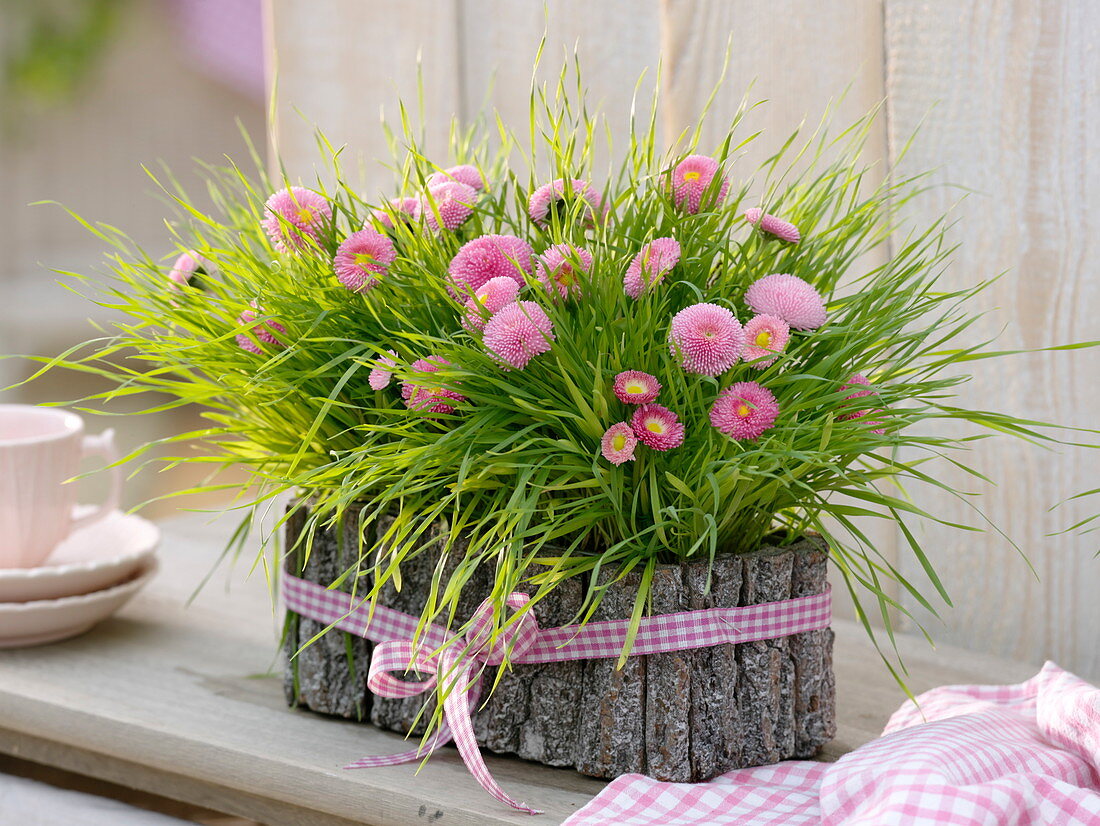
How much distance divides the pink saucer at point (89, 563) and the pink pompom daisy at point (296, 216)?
0.28 metres

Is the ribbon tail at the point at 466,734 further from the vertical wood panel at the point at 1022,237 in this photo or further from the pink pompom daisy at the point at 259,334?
the vertical wood panel at the point at 1022,237

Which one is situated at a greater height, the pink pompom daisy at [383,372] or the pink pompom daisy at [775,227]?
the pink pompom daisy at [775,227]

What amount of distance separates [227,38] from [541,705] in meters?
2.21

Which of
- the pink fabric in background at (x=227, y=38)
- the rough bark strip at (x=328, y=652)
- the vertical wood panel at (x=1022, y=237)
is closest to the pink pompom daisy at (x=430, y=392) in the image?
the rough bark strip at (x=328, y=652)

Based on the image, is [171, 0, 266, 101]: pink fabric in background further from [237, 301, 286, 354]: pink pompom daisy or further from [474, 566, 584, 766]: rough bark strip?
[474, 566, 584, 766]: rough bark strip

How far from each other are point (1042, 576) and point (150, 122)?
238cm

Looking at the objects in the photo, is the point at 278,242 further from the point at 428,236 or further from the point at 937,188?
the point at 937,188

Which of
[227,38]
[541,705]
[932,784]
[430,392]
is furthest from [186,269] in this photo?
[227,38]

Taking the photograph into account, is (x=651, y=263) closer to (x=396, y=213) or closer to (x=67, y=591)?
(x=396, y=213)

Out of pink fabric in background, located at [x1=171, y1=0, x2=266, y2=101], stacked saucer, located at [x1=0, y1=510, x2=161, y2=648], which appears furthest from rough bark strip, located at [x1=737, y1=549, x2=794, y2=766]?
pink fabric in background, located at [x1=171, y1=0, x2=266, y2=101]

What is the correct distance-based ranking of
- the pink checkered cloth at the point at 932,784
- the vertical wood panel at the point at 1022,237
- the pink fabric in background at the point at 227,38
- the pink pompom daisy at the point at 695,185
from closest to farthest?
the pink checkered cloth at the point at 932,784
the pink pompom daisy at the point at 695,185
the vertical wood panel at the point at 1022,237
the pink fabric in background at the point at 227,38

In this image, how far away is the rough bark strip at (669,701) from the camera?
496mm

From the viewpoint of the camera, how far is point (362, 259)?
52 centimetres

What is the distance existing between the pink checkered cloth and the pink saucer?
1.29 ft
